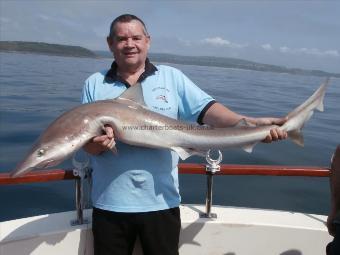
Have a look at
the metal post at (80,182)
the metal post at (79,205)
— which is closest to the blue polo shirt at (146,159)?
the metal post at (80,182)

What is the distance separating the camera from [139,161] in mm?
3193

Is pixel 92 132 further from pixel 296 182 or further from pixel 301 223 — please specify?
pixel 296 182

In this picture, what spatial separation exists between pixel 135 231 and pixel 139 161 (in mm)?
624

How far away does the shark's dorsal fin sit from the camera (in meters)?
3.17

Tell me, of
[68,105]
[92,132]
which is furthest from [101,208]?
[68,105]

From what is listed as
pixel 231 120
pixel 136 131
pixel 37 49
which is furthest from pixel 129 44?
pixel 37 49

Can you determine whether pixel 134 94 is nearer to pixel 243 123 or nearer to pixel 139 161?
pixel 139 161

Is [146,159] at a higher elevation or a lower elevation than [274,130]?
lower

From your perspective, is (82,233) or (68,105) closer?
(82,233)

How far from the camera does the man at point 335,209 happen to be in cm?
221

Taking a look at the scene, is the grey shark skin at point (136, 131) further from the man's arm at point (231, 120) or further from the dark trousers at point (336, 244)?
the dark trousers at point (336, 244)

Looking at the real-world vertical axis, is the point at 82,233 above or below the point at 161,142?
below

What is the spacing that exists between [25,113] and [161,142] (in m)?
12.1

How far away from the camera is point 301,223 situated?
4109 mm
